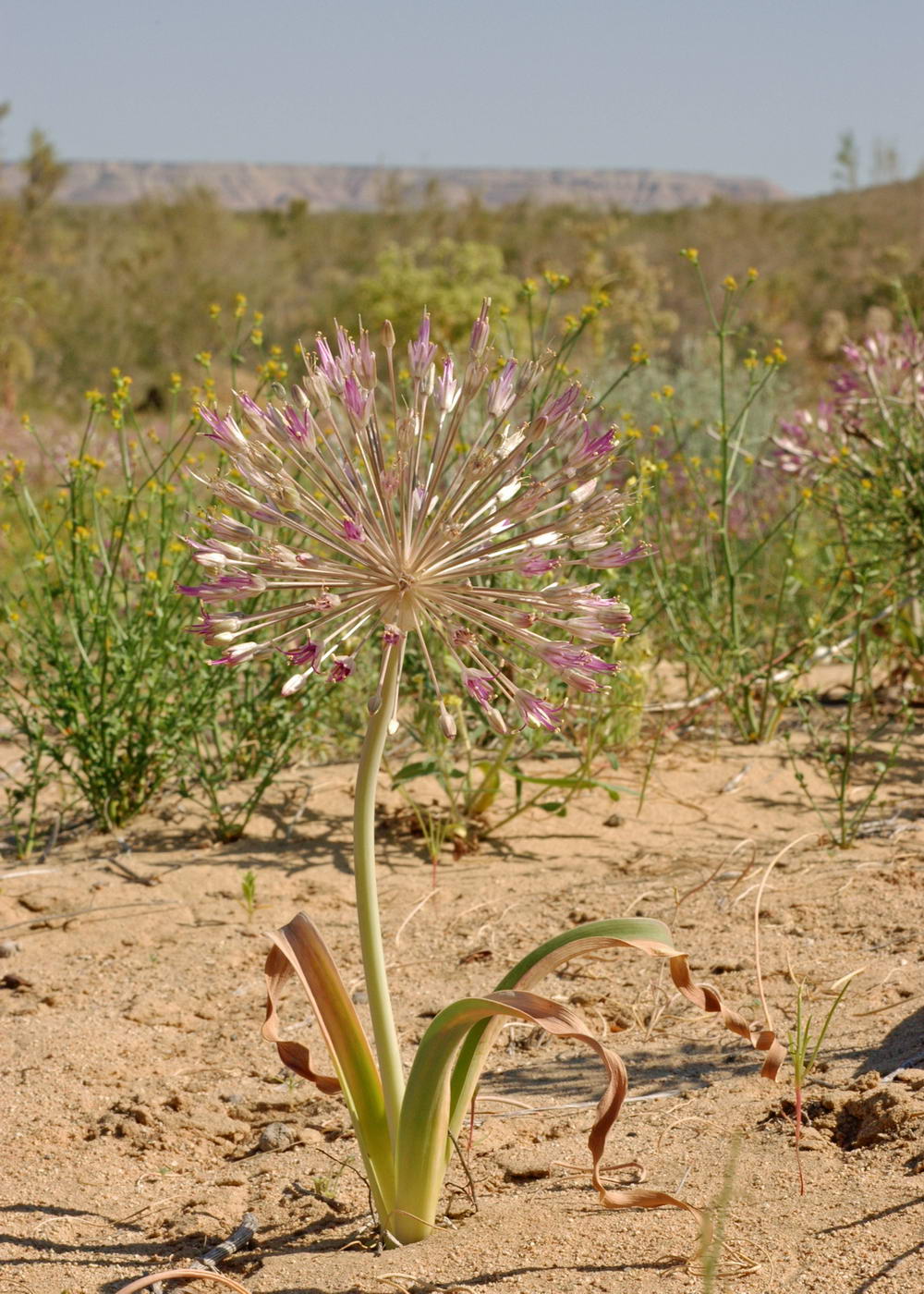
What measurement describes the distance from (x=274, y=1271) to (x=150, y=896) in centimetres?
195

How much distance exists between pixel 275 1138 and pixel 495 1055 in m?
0.58

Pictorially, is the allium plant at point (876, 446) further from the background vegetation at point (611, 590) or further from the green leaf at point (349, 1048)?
the green leaf at point (349, 1048)

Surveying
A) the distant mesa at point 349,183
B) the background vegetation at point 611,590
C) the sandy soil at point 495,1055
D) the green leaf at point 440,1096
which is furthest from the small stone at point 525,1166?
the distant mesa at point 349,183

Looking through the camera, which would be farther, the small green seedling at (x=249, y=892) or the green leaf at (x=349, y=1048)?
the small green seedling at (x=249, y=892)

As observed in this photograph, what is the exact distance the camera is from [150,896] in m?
3.91

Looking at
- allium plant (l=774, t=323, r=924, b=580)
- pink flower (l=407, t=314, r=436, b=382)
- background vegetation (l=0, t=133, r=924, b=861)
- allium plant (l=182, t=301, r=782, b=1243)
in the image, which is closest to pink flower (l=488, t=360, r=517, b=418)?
allium plant (l=182, t=301, r=782, b=1243)

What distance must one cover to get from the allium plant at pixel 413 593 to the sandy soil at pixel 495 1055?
194mm

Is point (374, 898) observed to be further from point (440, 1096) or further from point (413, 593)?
point (413, 593)

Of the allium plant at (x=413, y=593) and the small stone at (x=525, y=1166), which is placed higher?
the allium plant at (x=413, y=593)

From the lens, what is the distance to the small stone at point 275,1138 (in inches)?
104

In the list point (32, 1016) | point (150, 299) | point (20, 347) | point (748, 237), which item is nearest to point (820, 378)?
point (20, 347)

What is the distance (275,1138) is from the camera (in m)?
2.66

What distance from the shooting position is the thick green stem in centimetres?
201

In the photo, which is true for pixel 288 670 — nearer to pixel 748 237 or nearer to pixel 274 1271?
pixel 274 1271
